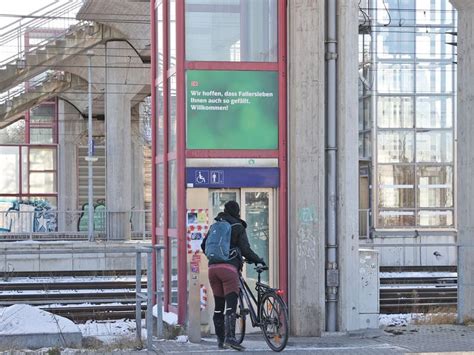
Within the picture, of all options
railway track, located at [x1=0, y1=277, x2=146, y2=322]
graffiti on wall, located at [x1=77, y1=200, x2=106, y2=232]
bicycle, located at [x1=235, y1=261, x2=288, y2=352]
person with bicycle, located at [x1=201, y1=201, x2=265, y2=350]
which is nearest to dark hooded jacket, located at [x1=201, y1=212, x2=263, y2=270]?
person with bicycle, located at [x1=201, y1=201, x2=265, y2=350]

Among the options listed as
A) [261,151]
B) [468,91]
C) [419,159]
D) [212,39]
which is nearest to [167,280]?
[261,151]

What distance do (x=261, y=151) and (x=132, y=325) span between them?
3.93m

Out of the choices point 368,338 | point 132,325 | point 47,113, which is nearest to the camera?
point 368,338

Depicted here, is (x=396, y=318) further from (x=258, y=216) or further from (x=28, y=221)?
(x=28, y=221)

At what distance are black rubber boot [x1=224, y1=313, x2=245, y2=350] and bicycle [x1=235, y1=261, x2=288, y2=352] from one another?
16 centimetres

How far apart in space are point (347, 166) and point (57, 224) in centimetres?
2407

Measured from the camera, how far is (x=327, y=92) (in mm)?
11961

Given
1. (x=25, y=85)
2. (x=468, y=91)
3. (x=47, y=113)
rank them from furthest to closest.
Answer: (x=47, y=113) → (x=25, y=85) → (x=468, y=91)

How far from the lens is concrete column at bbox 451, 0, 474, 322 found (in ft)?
41.3

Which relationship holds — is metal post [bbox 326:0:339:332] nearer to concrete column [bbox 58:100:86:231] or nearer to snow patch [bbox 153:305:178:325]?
snow patch [bbox 153:305:178:325]

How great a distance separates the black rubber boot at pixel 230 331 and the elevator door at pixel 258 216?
177 centimetres

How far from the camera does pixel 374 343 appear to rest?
1085 cm

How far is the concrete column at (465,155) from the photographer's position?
12.6 m

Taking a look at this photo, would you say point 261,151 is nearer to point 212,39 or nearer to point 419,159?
point 212,39
